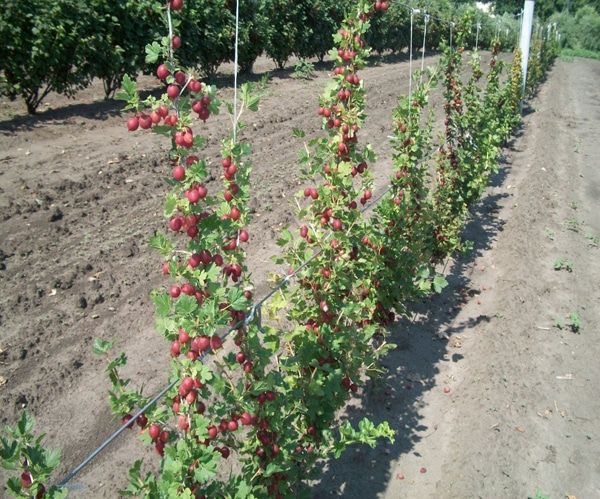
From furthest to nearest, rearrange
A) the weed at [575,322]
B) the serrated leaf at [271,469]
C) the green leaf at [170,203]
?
the weed at [575,322]
the serrated leaf at [271,469]
the green leaf at [170,203]

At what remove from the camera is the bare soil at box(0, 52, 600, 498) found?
3559 millimetres

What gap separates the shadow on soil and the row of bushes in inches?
127

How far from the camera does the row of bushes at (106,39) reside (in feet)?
26.9

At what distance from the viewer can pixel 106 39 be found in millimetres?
9398

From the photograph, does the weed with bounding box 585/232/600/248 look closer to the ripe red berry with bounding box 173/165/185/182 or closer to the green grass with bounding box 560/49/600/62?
the ripe red berry with bounding box 173/165/185/182

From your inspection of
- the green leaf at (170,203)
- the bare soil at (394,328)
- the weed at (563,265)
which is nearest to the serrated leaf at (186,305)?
the green leaf at (170,203)

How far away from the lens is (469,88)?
23.1 ft

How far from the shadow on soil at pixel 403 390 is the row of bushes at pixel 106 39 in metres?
3.22

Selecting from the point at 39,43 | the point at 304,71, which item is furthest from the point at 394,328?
the point at 304,71

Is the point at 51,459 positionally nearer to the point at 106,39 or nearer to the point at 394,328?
the point at 394,328

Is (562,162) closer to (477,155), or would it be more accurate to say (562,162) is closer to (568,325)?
(477,155)

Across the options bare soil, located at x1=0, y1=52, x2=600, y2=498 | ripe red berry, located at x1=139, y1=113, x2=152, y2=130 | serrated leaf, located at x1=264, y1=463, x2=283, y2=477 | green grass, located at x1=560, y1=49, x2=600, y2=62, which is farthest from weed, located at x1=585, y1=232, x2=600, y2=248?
green grass, located at x1=560, y1=49, x2=600, y2=62

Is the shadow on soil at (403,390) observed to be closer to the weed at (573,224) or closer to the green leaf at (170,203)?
the weed at (573,224)

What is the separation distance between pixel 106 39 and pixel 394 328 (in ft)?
26.2
